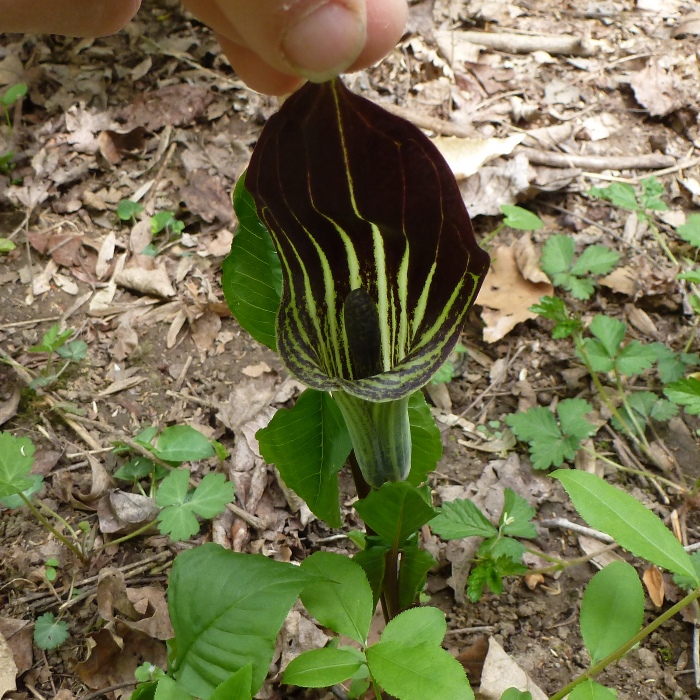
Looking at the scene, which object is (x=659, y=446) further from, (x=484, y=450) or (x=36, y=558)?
(x=36, y=558)

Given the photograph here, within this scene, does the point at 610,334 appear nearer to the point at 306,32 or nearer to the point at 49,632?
the point at 306,32

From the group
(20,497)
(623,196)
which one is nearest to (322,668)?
(20,497)

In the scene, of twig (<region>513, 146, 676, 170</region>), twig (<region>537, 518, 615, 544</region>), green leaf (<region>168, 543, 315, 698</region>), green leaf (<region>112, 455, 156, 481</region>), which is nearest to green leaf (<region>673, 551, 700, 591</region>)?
twig (<region>537, 518, 615, 544</region>)

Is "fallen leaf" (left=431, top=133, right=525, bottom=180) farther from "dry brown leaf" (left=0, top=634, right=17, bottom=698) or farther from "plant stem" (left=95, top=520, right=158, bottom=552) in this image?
"dry brown leaf" (left=0, top=634, right=17, bottom=698)

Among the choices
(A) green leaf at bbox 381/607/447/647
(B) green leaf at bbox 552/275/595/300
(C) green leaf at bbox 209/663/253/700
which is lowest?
(B) green leaf at bbox 552/275/595/300

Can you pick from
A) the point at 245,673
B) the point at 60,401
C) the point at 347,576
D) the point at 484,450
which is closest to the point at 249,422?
the point at 60,401
